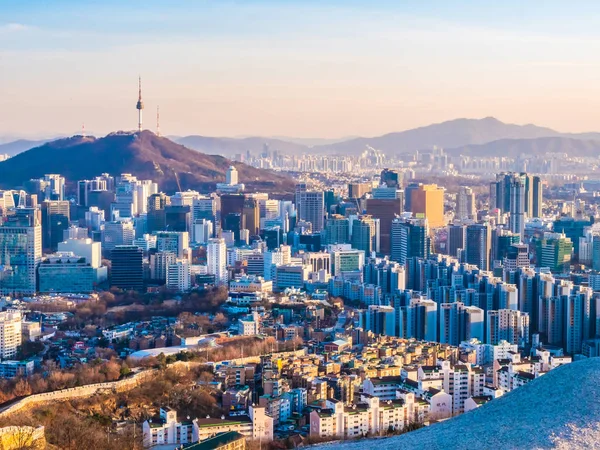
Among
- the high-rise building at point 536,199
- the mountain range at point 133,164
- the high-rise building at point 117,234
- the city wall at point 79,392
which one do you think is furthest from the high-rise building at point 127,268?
the mountain range at point 133,164

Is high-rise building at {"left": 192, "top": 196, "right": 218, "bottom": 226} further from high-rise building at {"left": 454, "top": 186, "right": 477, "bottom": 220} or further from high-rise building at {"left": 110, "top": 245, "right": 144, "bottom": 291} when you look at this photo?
high-rise building at {"left": 110, "top": 245, "right": 144, "bottom": 291}

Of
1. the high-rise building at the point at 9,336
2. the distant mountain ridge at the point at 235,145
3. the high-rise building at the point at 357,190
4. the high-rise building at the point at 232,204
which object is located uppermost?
the distant mountain ridge at the point at 235,145

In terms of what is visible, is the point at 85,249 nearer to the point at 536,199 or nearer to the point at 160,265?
the point at 160,265

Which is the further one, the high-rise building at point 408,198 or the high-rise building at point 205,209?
the high-rise building at point 408,198

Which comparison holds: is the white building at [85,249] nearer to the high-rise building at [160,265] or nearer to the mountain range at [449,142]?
the high-rise building at [160,265]

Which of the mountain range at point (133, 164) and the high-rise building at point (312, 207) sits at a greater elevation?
the mountain range at point (133, 164)

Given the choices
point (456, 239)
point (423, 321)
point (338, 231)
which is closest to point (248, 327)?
point (423, 321)
